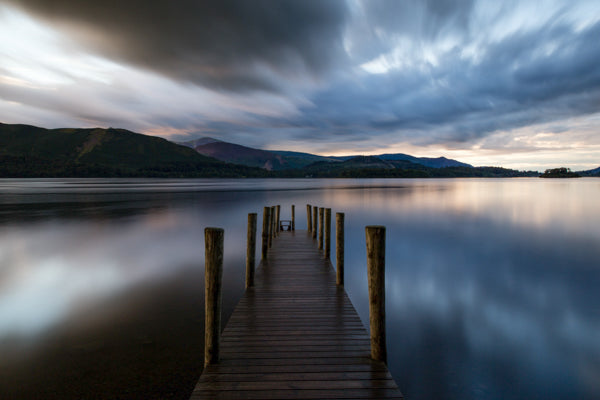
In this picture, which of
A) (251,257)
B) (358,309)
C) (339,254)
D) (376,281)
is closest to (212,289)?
(376,281)

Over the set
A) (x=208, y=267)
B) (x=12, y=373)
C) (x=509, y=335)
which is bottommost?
(x=509, y=335)

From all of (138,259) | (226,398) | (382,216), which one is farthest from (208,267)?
(382,216)

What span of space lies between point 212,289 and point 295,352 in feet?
5.58

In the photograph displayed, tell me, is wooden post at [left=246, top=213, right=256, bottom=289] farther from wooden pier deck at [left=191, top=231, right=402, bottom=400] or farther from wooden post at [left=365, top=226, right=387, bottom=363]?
wooden post at [left=365, top=226, right=387, bottom=363]

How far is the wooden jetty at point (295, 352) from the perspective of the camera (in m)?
3.67

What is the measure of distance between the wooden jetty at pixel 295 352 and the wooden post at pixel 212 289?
13cm

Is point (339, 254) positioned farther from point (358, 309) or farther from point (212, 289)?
point (212, 289)

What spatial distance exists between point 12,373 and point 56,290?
5512 mm

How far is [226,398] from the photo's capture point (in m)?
3.52

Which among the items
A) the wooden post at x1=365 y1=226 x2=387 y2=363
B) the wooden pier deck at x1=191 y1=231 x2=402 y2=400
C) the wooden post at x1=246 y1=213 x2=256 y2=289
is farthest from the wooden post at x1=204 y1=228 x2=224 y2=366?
the wooden post at x1=246 y1=213 x2=256 y2=289

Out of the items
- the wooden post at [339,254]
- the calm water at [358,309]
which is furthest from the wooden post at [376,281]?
the wooden post at [339,254]

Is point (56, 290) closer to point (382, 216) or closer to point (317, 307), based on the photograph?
point (317, 307)

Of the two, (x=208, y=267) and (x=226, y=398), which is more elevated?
(x=208, y=267)

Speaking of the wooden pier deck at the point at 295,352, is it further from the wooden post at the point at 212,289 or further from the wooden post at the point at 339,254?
the wooden post at the point at 339,254
